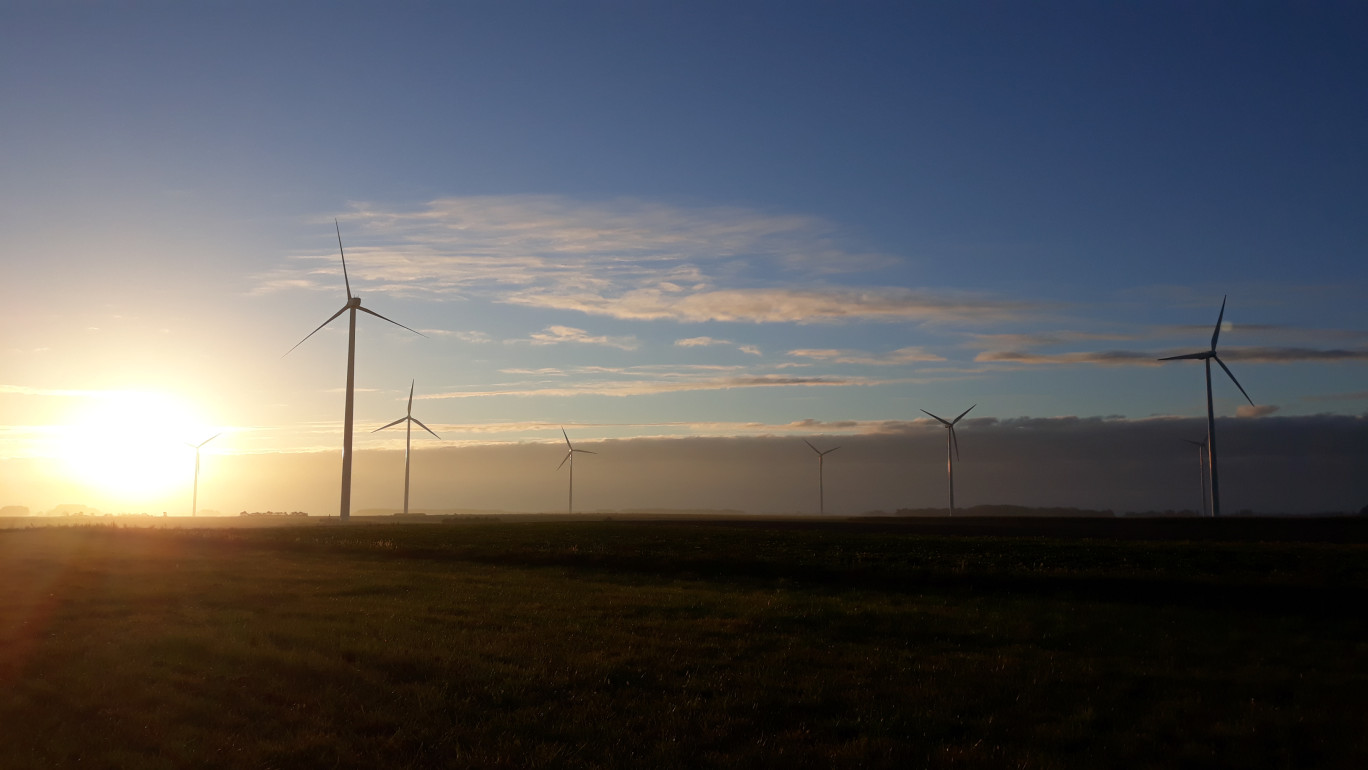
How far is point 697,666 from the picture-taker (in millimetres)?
18984

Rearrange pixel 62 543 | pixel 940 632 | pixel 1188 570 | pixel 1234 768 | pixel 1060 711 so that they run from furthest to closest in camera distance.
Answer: pixel 62 543 → pixel 1188 570 → pixel 940 632 → pixel 1060 711 → pixel 1234 768

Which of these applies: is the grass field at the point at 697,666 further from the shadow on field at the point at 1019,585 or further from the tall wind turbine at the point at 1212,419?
the tall wind turbine at the point at 1212,419

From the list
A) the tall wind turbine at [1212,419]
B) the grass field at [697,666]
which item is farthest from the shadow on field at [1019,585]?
the tall wind turbine at [1212,419]

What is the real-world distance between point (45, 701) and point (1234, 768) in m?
19.5

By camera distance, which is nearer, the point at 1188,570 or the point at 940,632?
the point at 940,632

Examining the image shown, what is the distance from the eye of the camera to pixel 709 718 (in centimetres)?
1503

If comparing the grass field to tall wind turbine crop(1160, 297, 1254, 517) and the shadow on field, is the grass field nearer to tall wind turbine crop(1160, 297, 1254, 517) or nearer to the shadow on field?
the shadow on field

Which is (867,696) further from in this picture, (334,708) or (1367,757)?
(334,708)

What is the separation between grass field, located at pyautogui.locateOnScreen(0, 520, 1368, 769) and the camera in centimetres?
1376

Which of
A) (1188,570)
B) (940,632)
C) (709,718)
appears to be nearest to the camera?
(709,718)

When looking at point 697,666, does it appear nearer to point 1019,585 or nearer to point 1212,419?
point 1019,585

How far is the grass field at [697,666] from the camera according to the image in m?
13.8

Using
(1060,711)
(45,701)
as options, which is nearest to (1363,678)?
(1060,711)

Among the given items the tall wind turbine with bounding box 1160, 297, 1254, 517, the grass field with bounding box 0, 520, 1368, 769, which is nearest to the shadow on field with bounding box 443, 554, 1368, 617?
the grass field with bounding box 0, 520, 1368, 769
